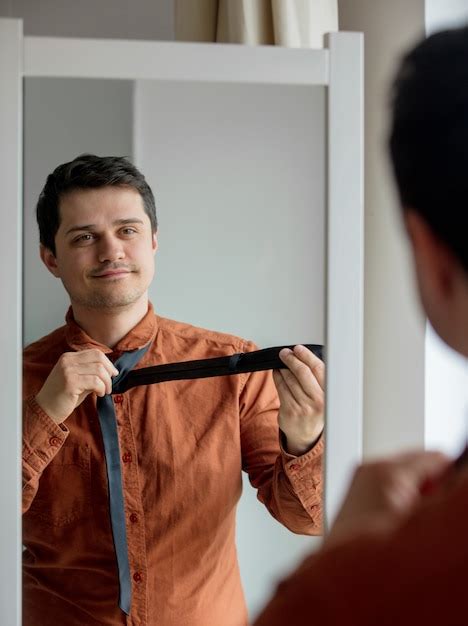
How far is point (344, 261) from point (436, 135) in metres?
0.51

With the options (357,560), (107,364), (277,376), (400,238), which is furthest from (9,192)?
(357,560)

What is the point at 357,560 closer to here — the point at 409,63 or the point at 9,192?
the point at 409,63

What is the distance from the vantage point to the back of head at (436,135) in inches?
13.6

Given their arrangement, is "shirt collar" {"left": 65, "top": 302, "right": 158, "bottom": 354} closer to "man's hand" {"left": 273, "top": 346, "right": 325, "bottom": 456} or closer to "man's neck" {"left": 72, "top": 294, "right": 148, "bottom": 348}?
"man's neck" {"left": 72, "top": 294, "right": 148, "bottom": 348}

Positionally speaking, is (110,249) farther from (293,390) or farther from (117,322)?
(293,390)

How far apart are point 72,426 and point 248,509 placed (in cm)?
18

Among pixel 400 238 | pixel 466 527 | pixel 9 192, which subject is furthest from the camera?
pixel 400 238

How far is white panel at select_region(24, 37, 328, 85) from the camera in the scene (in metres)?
0.83

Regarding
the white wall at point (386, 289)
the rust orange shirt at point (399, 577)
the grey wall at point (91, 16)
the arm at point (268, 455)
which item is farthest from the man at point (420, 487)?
the grey wall at point (91, 16)

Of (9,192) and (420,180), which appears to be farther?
(9,192)

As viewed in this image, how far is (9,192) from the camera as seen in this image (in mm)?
829

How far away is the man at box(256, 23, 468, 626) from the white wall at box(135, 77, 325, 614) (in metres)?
0.45

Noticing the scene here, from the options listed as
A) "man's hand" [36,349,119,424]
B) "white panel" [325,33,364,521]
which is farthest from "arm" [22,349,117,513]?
"white panel" [325,33,364,521]

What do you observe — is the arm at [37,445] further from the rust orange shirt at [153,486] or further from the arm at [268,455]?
the arm at [268,455]
